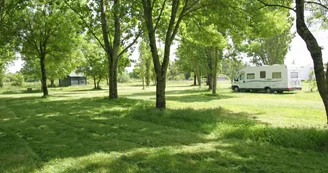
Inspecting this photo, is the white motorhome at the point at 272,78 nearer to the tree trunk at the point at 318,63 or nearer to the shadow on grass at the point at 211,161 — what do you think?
the tree trunk at the point at 318,63

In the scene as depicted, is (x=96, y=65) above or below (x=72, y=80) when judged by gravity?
above

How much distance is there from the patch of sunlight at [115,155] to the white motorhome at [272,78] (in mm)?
22317

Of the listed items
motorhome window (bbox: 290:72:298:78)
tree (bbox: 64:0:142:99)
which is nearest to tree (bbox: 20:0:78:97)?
tree (bbox: 64:0:142:99)

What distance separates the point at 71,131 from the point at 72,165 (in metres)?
3.25

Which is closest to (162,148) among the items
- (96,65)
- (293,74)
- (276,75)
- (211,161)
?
(211,161)

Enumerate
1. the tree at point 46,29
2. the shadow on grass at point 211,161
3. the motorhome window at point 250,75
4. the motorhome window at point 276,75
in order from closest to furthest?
the shadow on grass at point 211,161, the tree at point 46,29, the motorhome window at point 276,75, the motorhome window at point 250,75

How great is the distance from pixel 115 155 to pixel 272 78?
2448 cm

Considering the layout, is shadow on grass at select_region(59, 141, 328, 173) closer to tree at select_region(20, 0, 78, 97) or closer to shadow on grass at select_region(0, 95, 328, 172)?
shadow on grass at select_region(0, 95, 328, 172)

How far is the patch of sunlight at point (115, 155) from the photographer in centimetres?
454

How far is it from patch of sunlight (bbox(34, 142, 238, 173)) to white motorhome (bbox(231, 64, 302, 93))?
22.3 m

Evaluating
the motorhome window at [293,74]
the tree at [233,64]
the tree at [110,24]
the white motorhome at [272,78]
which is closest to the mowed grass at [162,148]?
the tree at [110,24]

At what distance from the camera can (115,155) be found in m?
5.17

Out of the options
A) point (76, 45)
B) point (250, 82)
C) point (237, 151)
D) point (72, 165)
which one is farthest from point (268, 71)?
point (72, 165)

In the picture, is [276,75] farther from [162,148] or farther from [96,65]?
[96,65]
